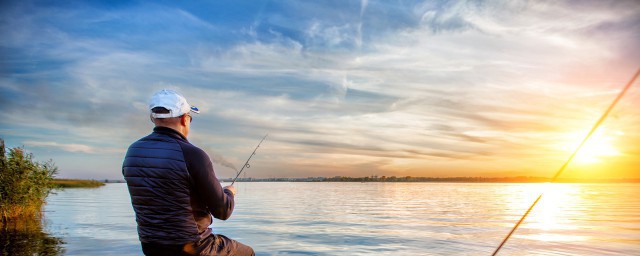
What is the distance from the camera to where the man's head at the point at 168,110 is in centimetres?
446

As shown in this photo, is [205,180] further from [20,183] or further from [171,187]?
[20,183]

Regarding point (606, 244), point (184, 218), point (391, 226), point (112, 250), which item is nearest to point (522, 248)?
point (606, 244)

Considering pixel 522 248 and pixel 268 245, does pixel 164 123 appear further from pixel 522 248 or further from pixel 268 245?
pixel 522 248

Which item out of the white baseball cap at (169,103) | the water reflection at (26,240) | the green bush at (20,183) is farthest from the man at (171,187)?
the green bush at (20,183)

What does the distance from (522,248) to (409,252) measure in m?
4.12

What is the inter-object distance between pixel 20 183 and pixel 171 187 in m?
19.6

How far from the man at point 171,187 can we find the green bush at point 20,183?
19.0 metres

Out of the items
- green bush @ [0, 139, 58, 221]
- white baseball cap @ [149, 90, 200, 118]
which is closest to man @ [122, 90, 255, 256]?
white baseball cap @ [149, 90, 200, 118]

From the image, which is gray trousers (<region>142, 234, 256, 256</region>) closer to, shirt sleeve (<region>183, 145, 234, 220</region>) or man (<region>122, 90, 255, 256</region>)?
man (<region>122, 90, 255, 256</region>)

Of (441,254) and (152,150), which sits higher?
(152,150)

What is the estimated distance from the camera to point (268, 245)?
53.7 feet

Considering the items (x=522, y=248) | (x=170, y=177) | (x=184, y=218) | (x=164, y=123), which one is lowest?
(x=522, y=248)

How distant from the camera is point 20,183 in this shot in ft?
66.5

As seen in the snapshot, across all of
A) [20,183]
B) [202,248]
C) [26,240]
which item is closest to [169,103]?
[202,248]
